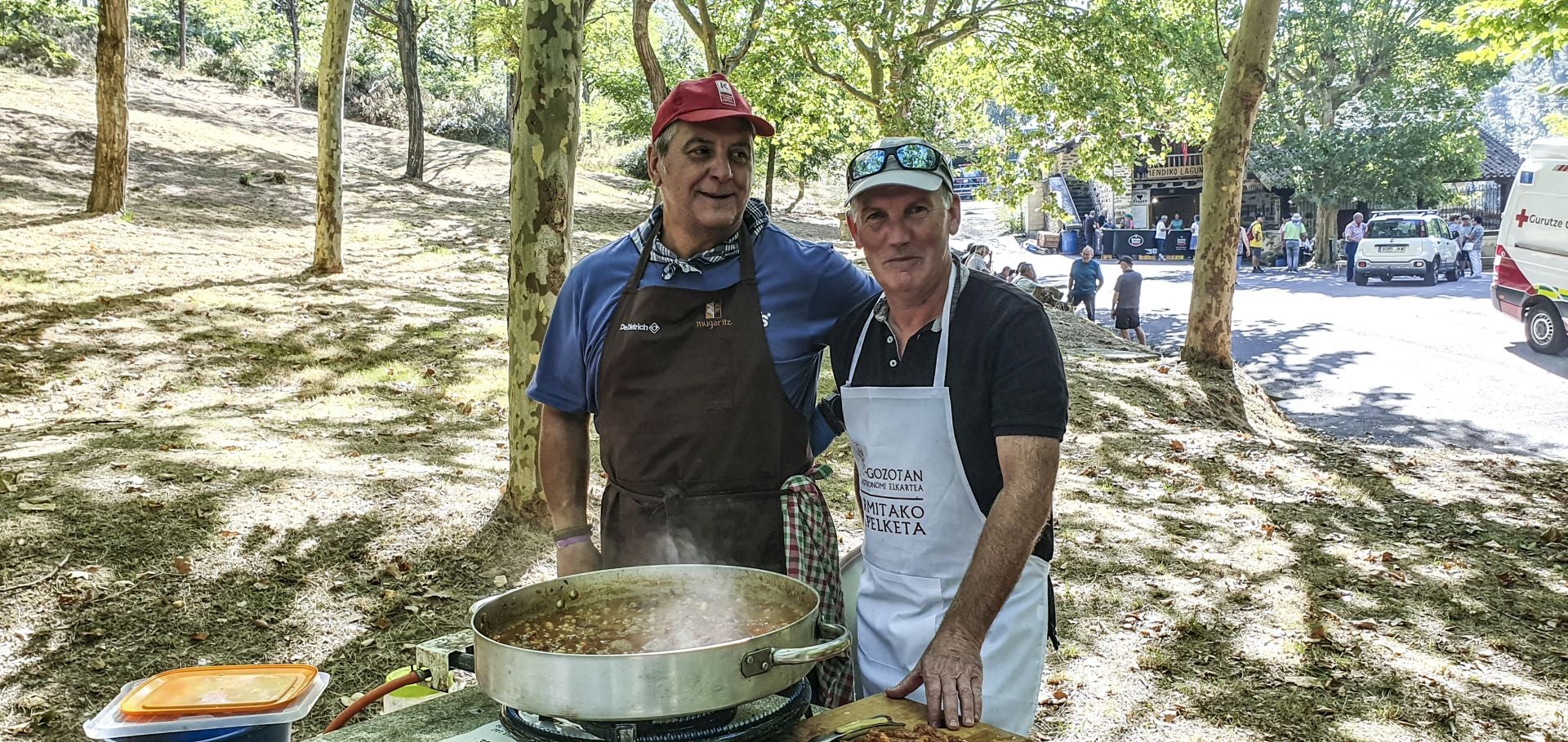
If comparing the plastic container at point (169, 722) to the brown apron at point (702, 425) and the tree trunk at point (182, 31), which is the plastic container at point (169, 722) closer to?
the brown apron at point (702, 425)

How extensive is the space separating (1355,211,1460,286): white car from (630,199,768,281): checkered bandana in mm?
25675

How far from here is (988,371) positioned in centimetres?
217

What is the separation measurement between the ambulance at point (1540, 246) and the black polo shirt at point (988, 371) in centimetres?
1556

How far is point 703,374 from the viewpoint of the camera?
8.29 ft

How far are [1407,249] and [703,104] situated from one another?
26.2m

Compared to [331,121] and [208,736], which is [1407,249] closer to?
[331,121]

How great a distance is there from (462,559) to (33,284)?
282 inches

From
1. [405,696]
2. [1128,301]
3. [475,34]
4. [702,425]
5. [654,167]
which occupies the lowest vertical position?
[405,696]

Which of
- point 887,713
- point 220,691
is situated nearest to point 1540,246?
point 887,713

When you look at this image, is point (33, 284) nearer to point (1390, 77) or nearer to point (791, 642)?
point (791, 642)

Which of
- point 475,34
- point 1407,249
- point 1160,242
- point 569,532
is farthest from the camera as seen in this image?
point 1160,242

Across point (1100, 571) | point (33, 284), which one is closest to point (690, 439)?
point (1100, 571)

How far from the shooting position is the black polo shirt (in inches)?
81.7

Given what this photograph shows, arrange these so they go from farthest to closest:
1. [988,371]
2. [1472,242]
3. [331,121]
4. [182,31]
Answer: [182,31]
[1472,242]
[331,121]
[988,371]
